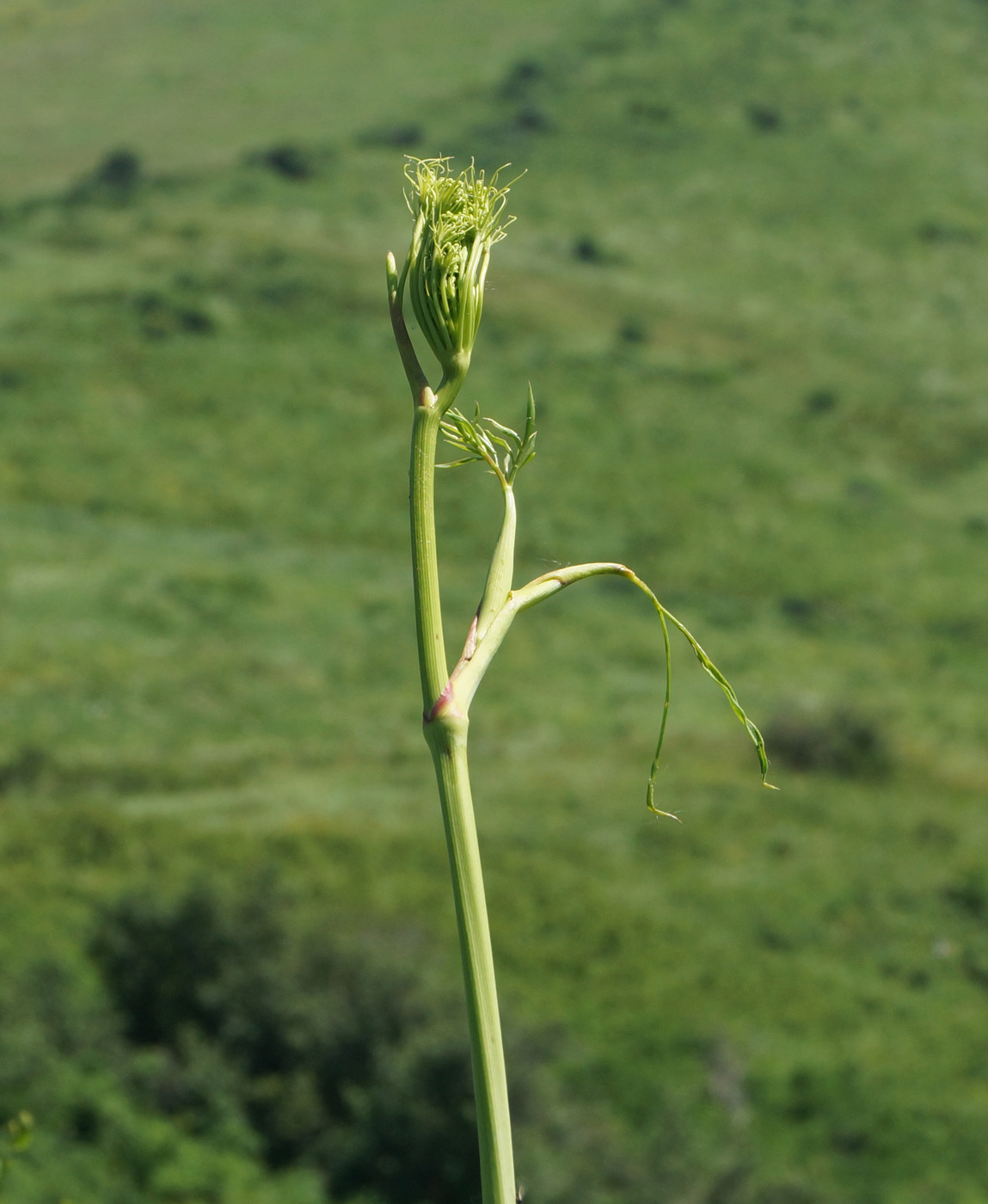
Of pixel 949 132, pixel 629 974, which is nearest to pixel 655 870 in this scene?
pixel 629 974

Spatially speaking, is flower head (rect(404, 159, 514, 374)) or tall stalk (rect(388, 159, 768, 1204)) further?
flower head (rect(404, 159, 514, 374))

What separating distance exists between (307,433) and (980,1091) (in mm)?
40011

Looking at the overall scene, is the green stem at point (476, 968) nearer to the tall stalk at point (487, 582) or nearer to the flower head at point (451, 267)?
the tall stalk at point (487, 582)

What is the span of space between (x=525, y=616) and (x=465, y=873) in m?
39.7

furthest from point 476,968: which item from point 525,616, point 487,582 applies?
point 525,616

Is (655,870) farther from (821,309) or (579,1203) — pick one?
(821,309)

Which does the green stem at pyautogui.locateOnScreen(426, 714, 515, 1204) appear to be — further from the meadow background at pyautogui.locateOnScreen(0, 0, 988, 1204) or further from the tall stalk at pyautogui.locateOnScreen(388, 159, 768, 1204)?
the meadow background at pyautogui.locateOnScreen(0, 0, 988, 1204)

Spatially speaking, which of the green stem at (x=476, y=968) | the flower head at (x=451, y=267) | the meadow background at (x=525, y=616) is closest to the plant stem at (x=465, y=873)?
the green stem at (x=476, y=968)

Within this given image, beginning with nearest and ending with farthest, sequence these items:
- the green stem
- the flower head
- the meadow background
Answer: the green stem
the flower head
the meadow background

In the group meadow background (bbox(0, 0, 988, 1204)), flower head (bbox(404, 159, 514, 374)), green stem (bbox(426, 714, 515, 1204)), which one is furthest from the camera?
meadow background (bbox(0, 0, 988, 1204))

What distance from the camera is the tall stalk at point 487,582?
56.9 inches

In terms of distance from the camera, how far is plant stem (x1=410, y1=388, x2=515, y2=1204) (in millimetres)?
1438

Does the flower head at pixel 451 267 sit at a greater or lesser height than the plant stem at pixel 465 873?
greater

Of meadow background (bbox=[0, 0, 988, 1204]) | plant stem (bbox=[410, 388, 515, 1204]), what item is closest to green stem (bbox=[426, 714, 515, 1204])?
plant stem (bbox=[410, 388, 515, 1204])
